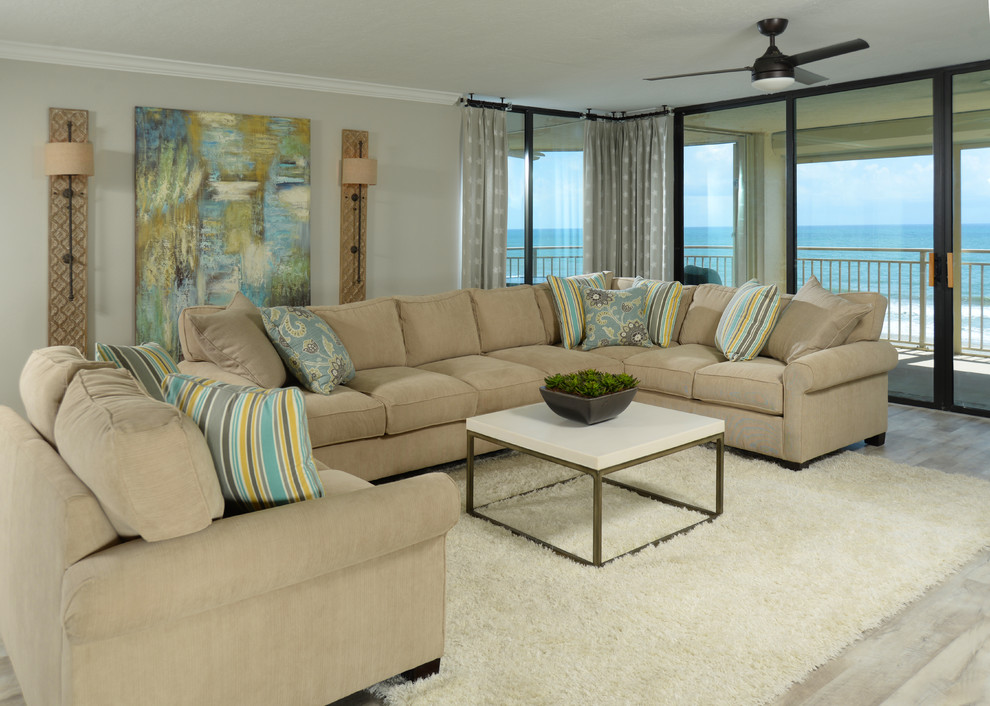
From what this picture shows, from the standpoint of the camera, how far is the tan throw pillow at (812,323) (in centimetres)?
459

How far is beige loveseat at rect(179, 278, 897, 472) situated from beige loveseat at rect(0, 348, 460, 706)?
1700 millimetres

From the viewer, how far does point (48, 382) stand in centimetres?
221

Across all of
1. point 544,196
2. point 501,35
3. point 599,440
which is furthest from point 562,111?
point 599,440

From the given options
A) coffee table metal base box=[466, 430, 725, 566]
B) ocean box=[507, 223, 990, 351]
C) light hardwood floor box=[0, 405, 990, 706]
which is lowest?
light hardwood floor box=[0, 405, 990, 706]

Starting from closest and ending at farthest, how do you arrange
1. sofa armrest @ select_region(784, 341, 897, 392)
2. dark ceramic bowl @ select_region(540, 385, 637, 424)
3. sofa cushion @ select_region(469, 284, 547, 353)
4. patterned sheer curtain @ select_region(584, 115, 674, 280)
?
dark ceramic bowl @ select_region(540, 385, 637, 424)
sofa armrest @ select_region(784, 341, 897, 392)
sofa cushion @ select_region(469, 284, 547, 353)
patterned sheer curtain @ select_region(584, 115, 674, 280)

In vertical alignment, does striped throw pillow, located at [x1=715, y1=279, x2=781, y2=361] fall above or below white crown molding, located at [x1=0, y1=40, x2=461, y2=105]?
below

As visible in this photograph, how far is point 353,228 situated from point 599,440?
145 inches

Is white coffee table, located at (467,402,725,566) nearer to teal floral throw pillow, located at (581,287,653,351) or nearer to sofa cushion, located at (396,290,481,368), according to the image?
sofa cushion, located at (396,290,481,368)

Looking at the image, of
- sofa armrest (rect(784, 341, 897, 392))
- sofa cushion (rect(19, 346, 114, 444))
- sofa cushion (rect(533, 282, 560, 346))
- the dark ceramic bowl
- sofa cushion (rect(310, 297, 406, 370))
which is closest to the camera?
sofa cushion (rect(19, 346, 114, 444))

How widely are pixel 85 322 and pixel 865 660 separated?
4946 mm

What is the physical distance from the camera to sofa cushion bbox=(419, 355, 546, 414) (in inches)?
173

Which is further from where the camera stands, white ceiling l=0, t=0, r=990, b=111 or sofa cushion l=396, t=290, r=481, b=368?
sofa cushion l=396, t=290, r=481, b=368

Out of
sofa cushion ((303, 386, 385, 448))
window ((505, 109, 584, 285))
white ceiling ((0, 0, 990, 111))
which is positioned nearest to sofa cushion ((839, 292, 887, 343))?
white ceiling ((0, 0, 990, 111))

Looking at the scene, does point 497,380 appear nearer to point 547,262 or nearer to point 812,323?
point 812,323
